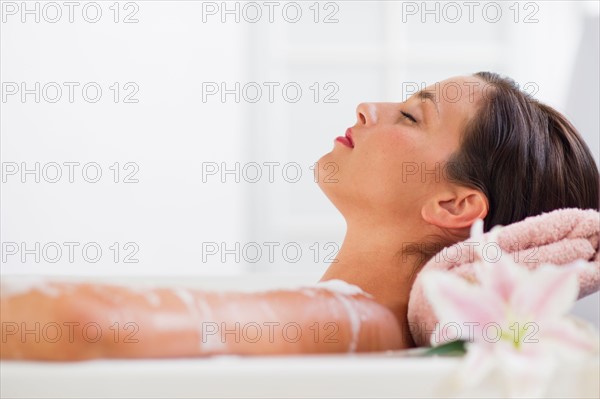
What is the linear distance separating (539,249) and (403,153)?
0.93 ft

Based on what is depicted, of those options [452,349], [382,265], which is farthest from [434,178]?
[452,349]

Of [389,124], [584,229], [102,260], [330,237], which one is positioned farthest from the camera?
[102,260]

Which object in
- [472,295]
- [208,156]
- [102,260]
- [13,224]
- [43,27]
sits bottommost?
[102,260]

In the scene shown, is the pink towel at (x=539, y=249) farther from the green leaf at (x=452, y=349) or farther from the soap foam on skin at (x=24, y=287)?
the soap foam on skin at (x=24, y=287)

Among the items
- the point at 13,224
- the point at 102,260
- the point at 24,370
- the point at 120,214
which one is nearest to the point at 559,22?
the point at 120,214

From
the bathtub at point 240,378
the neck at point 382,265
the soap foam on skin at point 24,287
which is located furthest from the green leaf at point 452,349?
the soap foam on skin at point 24,287

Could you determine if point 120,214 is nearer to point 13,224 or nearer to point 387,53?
point 13,224

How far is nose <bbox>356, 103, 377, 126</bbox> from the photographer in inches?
48.7

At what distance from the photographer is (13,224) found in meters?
2.91

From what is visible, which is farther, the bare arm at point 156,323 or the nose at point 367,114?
the nose at point 367,114

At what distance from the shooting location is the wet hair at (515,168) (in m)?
1.16

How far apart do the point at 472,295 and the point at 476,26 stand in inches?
96.2

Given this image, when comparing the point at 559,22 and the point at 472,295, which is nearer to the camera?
the point at 472,295

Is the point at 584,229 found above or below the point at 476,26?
below
